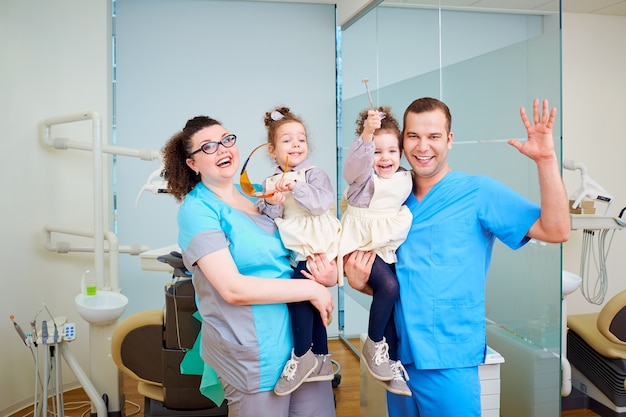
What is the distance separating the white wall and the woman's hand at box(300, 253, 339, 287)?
319cm

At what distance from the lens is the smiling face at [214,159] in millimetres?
1766

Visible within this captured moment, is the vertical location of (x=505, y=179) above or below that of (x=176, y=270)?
above

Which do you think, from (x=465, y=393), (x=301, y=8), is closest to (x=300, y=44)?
(x=301, y=8)

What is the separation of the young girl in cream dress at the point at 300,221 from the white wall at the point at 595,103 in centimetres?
313

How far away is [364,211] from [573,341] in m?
2.31

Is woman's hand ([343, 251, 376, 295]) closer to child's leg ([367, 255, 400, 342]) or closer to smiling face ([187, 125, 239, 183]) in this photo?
child's leg ([367, 255, 400, 342])

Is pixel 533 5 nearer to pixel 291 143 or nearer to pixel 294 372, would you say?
pixel 291 143

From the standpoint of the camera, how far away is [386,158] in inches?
72.0

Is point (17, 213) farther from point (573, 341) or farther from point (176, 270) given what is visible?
point (573, 341)

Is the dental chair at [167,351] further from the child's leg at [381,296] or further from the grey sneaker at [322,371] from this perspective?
the child's leg at [381,296]

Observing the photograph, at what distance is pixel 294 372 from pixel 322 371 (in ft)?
0.35

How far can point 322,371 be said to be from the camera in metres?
1.79

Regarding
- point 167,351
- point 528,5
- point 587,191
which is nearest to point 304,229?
point 167,351

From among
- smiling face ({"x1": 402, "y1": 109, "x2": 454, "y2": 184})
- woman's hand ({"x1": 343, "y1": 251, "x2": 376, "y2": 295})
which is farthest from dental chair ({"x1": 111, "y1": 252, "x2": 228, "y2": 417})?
smiling face ({"x1": 402, "y1": 109, "x2": 454, "y2": 184})
